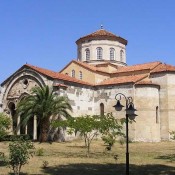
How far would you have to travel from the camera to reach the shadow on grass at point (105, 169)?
53.7ft

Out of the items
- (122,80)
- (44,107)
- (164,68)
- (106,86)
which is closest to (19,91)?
(44,107)

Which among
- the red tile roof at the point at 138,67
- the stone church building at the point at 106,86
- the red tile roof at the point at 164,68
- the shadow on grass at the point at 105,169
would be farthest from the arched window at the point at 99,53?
the shadow on grass at the point at 105,169

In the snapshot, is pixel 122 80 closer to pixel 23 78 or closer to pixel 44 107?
pixel 44 107

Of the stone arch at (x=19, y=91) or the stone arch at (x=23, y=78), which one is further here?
the stone arch at (x=19, y=91)

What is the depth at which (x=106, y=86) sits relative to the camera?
39.9m

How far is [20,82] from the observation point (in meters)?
39.7

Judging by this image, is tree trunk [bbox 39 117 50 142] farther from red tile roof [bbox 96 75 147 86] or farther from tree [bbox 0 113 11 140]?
red tile roof [bbox 96 75 147 86]

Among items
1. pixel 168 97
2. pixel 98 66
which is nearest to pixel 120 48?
pixel 98 66

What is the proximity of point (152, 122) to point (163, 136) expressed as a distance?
2321mm

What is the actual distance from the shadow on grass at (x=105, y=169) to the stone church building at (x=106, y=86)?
17510mm

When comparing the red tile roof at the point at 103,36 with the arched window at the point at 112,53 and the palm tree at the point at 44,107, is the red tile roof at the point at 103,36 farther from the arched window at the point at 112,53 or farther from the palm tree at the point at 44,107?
the palm tree at the point at 44,107

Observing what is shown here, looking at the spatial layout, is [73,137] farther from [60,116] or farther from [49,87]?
[49,87]

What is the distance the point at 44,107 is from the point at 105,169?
1675 centimetres

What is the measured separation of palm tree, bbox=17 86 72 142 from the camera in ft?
110
